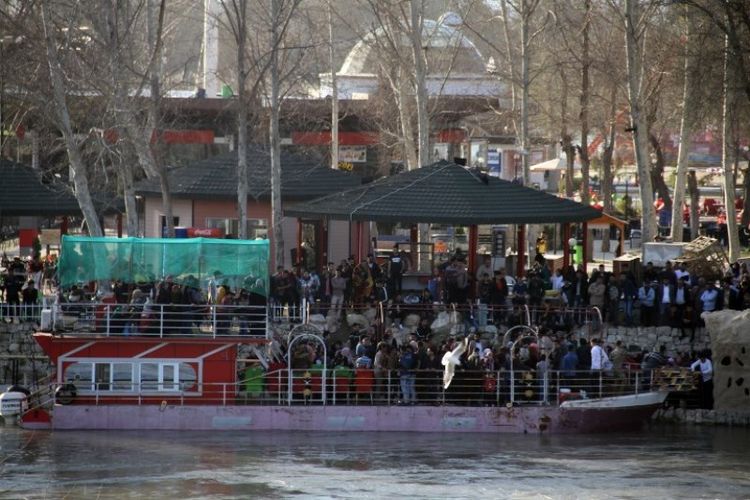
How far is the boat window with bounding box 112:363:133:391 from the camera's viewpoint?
33.5 m

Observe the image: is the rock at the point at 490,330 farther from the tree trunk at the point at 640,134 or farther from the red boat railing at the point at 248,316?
the tree trunk at the point at 640,134

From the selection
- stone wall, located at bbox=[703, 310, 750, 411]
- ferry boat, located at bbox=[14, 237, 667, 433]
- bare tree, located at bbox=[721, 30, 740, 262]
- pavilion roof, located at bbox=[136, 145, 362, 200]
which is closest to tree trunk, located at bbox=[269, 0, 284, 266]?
pavilion roof, located at bbox=[136, 145, 362, 200]

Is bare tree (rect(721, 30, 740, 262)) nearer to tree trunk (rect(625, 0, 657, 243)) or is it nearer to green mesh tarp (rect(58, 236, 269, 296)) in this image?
tree trunk (rect(625, 0, 657, 243))

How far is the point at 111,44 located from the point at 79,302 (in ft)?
27.0

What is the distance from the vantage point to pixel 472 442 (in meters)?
33.0

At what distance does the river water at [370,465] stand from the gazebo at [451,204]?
24.0 feet

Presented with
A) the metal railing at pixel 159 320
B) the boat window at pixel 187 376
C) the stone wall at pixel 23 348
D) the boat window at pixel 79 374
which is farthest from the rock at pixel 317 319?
the stone wall at pixel 23 348

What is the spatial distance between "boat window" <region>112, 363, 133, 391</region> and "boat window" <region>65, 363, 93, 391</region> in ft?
1.82

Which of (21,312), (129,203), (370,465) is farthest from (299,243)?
(370,465)

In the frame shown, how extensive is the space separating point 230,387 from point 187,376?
1.03 m

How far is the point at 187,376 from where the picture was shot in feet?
111

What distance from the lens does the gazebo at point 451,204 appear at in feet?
128

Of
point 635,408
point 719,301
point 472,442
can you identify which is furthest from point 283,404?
point 719,301

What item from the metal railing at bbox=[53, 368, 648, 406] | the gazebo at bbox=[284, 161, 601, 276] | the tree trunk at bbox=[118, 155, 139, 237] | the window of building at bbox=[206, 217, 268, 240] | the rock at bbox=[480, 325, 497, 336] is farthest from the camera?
the window of building at bbox=[206, 217, 268, 240]
